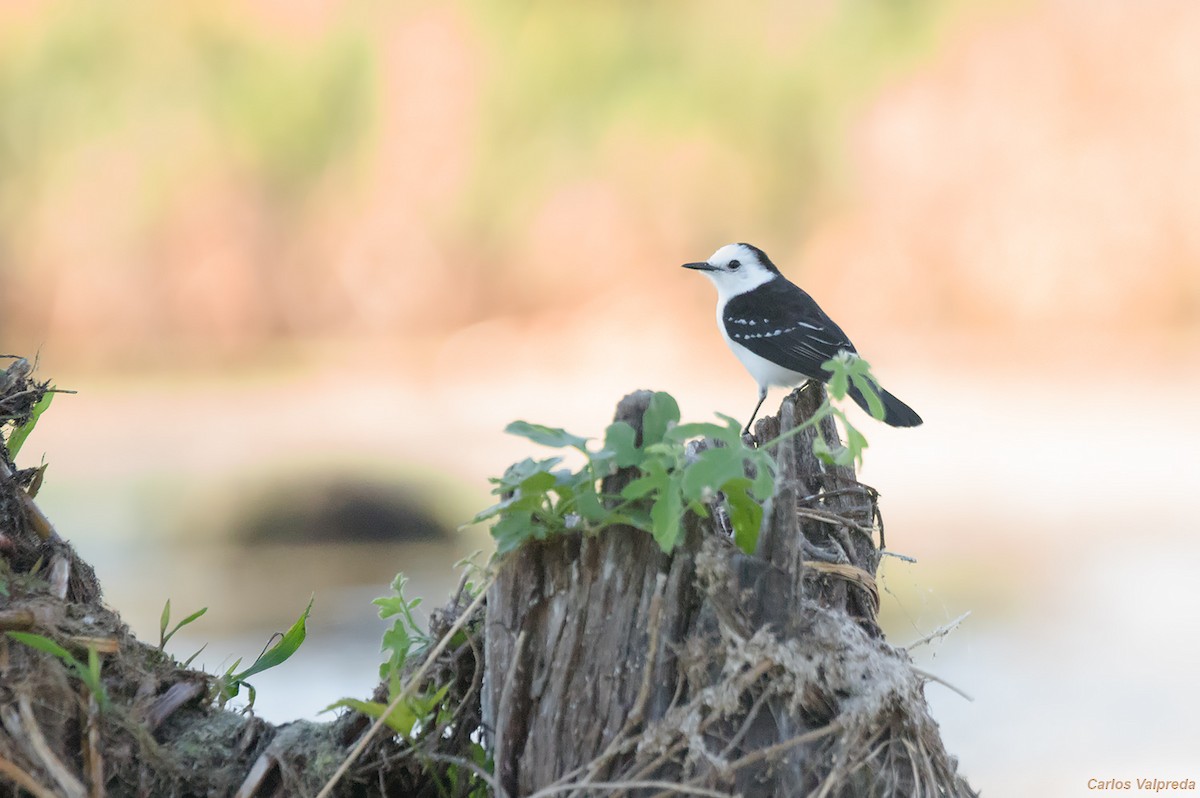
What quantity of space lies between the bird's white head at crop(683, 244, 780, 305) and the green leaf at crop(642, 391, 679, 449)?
1.79 metres

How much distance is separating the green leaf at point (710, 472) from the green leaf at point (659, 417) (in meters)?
0.06

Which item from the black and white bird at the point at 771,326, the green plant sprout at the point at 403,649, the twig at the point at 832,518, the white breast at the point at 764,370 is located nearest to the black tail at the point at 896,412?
the black and white bird at the point at 771,326

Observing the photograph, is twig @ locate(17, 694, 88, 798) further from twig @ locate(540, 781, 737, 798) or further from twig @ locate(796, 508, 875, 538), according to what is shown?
twig @ locate(796, 508, 875, 538)

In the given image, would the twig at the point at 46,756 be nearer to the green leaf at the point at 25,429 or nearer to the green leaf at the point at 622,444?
the green leaf at the point at 25,429

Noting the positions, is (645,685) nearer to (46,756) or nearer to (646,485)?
(646,485)

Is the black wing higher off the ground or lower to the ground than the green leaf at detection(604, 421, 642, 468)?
higher

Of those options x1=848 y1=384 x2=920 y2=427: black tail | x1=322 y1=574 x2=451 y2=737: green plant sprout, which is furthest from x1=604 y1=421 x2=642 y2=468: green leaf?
x1=848 y1=384 x2=920 y2=427: black tail

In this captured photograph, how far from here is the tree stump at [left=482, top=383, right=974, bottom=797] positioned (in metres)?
0.79

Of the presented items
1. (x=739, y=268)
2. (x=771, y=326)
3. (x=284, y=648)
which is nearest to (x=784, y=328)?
(x=771, y=326)

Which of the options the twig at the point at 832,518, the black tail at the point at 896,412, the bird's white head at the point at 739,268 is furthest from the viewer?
the bird's white head at the point at 739,268

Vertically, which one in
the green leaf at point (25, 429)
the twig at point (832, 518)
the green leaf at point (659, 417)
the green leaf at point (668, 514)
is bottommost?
the green leaf at point (668, 514)

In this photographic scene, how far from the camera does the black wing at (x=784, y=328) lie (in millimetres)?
2287

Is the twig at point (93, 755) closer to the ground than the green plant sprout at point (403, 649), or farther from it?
closer to the ground

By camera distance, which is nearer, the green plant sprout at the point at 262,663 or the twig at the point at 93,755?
the twig at the point at 93,755
